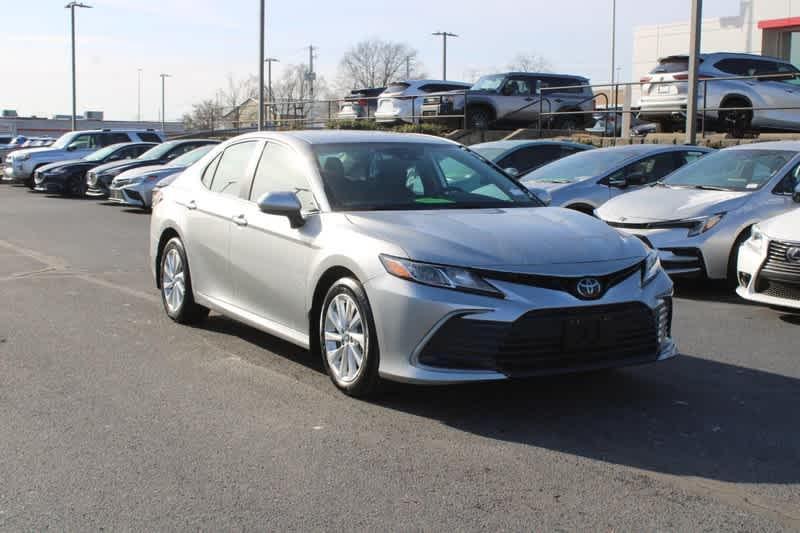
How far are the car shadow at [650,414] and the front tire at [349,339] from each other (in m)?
0.19

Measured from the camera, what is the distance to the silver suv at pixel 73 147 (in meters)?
29.0

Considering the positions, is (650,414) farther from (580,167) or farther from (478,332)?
(580,167)

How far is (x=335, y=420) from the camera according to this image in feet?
17.3

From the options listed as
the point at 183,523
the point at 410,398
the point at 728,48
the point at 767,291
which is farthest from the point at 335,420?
the point at 728,48

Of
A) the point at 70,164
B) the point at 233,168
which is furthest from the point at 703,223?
the point at 70,164

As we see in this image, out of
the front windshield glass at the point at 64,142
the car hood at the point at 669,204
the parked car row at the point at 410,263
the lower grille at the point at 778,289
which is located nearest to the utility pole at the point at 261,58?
the front windshield glass at the point at 64,142

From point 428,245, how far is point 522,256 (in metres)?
0.51

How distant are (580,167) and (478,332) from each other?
26.8 feet

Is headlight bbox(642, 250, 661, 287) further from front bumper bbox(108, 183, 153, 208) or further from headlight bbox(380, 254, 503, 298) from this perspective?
front bumper bbox(108, 183, 153, 208)

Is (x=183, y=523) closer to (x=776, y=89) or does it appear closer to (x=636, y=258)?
(x=636, y=258)

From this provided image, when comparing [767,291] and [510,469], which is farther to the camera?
[767,291]

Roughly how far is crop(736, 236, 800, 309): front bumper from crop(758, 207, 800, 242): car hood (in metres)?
0.06

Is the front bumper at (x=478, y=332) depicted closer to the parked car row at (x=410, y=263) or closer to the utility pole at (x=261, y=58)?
the parked car row at (x=410, y=263)

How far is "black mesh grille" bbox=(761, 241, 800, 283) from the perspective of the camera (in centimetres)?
791
